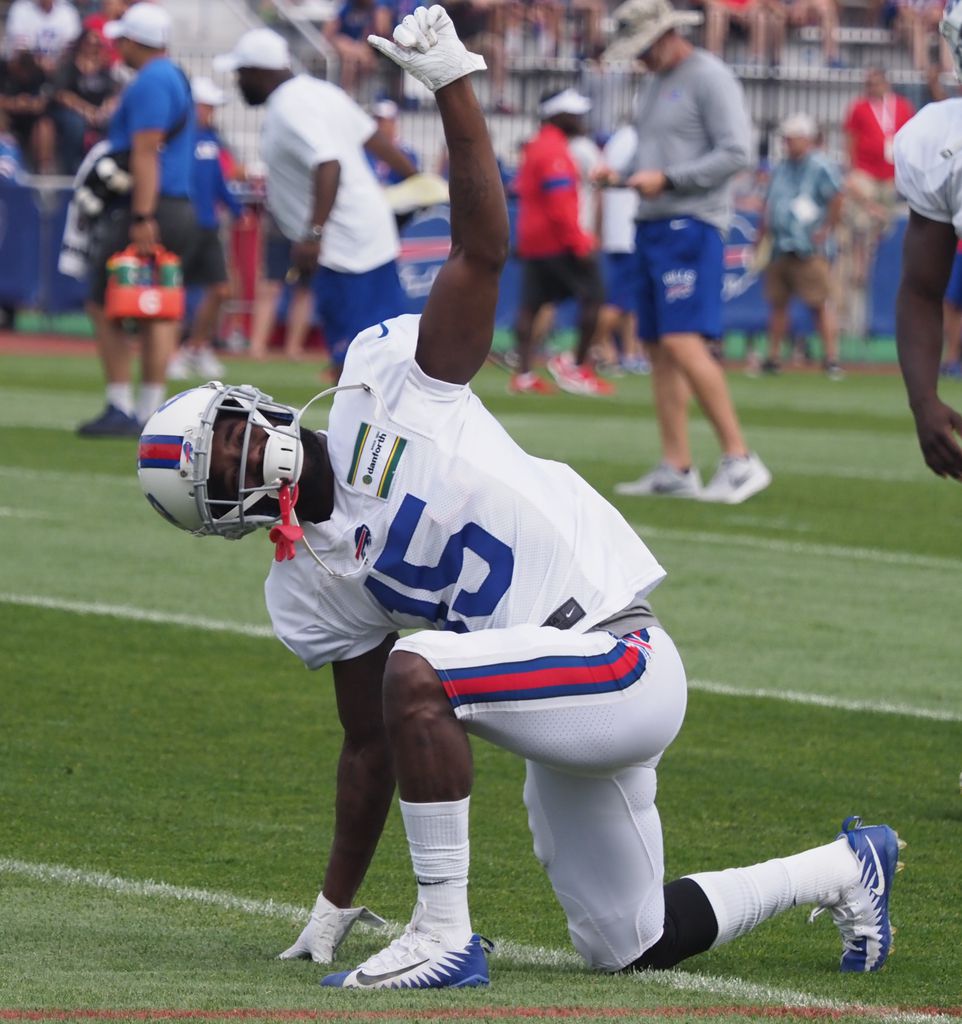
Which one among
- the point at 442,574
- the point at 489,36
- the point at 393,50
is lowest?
the point at 442,574

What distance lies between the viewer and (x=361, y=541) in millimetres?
3562

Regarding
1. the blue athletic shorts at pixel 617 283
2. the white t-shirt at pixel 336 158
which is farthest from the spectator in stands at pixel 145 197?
the blue athletic shorts at pixel 617 283

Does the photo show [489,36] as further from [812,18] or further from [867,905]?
[867,905]

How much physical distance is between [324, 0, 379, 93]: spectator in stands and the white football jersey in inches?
850

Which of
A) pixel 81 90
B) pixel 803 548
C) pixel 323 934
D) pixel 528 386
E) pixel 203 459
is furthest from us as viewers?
pixel 81 90

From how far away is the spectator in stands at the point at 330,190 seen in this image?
962 centimetres

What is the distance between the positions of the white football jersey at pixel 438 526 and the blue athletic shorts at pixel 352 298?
6.10m

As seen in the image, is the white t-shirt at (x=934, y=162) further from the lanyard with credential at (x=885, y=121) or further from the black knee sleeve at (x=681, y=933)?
the lanyard with credential at (x=885, y=121)

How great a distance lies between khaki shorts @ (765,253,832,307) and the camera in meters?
18.3

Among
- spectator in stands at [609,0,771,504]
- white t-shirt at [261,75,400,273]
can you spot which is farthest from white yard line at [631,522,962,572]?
white t-shirt at [261,75,400,273]

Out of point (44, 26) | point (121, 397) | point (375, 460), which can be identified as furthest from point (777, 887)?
point (44, 26)

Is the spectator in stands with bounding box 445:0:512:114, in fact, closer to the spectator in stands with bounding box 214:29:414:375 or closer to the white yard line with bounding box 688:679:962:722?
the spectator in stands with bounding box 214:29:414:375

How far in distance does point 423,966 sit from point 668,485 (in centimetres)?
664

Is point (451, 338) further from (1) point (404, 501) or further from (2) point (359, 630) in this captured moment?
(2) point (359, 630)
